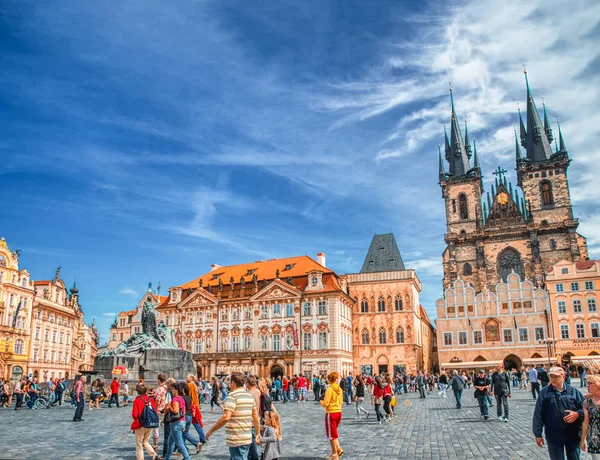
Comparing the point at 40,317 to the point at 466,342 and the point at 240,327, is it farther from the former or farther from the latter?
the point at 466,342

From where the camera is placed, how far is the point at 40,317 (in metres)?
59.3

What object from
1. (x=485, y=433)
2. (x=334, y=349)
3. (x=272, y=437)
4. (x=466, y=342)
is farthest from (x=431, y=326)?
(x=272, y=437)

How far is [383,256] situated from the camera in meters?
61.3

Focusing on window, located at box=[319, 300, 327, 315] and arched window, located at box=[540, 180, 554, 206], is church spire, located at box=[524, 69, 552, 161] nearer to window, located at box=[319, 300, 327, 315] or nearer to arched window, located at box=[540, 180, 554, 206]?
arched window, located at box=[540, 180, 554, 206]

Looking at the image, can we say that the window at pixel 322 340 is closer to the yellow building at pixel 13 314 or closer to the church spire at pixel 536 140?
the yellow building at pixel 13 314

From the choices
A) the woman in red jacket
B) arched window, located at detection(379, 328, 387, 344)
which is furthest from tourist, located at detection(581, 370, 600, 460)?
arched window, located at detection(379, 328, 387, 344)

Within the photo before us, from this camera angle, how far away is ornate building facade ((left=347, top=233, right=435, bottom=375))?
55688 millimetres

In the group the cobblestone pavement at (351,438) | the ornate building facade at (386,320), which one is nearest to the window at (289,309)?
the ornate building facade at (386,320)

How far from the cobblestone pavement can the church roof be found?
41.5m

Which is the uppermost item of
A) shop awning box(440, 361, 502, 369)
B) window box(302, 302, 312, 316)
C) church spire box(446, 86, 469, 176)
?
church spire box(446, 86, 469, 176)

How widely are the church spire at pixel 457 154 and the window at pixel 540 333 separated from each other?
26.2 metres

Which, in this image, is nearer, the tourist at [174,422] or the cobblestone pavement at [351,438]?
the tourist at [174,422]

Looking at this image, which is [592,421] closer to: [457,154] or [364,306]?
[364,306]

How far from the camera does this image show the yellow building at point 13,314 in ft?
171
